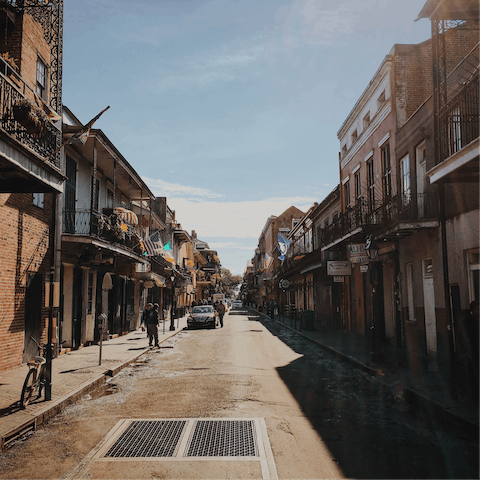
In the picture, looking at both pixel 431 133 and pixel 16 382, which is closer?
pixel 16 382

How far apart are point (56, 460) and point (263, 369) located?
748 centimetres

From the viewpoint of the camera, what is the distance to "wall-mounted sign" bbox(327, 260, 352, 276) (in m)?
20.9

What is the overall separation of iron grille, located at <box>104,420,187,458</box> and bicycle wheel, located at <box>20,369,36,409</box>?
1912mm

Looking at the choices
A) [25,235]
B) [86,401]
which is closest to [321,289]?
[25,235]

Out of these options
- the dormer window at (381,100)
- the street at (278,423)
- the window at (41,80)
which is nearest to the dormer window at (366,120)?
the dormer window at (381,100)

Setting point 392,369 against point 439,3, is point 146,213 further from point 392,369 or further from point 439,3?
point 439,3

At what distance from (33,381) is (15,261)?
4.90 m

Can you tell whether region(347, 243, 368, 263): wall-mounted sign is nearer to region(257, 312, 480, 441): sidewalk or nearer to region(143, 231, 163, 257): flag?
region(257, 312, 480, 441): sidewalk

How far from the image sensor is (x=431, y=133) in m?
14.2

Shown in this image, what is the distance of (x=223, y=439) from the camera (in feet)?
20.3

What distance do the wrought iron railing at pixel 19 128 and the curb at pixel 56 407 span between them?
3.99 meters

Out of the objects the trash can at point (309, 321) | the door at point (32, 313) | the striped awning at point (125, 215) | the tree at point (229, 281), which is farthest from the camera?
the tree at point (229, 281)

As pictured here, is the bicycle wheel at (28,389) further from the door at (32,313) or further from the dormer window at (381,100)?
the dormer window at (381,100)

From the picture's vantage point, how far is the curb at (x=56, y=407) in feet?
20.8
